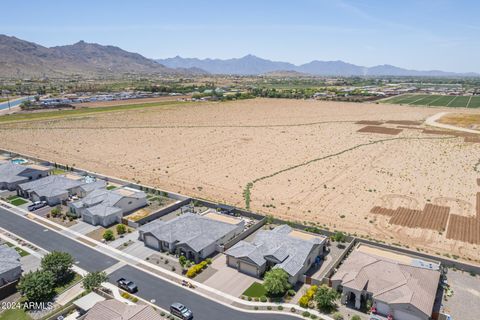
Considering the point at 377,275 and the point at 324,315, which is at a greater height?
the point at 377,275

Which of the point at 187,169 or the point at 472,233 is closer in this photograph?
the point at 472,233

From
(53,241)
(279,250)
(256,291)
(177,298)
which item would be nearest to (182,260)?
(177,298)

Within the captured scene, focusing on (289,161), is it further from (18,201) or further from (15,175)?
(15,175)

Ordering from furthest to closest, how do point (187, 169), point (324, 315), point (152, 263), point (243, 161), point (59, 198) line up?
point (243, 161) < point (187, 169) < point (59, 198) < point (152, 263) < point (324, 315)

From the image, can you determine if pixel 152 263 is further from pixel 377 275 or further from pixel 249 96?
pixel 249 96

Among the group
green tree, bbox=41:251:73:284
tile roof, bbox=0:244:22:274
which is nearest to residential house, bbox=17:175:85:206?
tile roof, bbox=0:244:22:274

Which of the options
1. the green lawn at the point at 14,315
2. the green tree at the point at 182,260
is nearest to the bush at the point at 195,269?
the green tree at the point at 182,260

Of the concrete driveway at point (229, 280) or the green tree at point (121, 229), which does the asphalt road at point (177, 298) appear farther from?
the green tree at point (121, 229)

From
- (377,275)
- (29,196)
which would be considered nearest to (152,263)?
(377,275)
